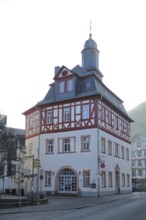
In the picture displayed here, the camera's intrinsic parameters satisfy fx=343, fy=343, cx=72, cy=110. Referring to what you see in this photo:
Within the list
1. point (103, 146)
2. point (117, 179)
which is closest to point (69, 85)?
point (103, 146)

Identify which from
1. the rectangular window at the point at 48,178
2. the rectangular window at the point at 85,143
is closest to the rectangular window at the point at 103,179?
the rectangular window at the point at 85,143

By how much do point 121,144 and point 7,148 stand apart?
70.0 ft

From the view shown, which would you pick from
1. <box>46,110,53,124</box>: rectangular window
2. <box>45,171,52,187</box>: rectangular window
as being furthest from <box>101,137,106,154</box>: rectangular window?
<box>46,110,53,124</box>: rectangular window

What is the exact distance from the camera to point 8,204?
2170 centimetres

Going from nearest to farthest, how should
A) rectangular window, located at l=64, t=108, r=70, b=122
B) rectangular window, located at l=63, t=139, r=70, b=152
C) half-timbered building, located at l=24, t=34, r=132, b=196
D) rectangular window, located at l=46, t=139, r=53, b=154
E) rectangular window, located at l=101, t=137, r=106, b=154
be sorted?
half-timbered building, located at l=24, t=34, r=132, b=196 < rectangular window, located at l=101, t=137, r=106, b=154 < rectangular window, located at l=63, t=139, r=70, b=152 < rectangular window, located at l=64, t=108, r=70, b=122 < rectangular window, located at l=46, t=139, r=53, b=154

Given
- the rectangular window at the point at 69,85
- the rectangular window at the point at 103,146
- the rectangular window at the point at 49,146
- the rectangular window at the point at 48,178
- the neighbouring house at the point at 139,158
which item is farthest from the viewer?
the neighbouring house at the point at 139,158

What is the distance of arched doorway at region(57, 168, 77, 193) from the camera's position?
130ft

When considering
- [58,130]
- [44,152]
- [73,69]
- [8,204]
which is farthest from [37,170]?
[8,204]

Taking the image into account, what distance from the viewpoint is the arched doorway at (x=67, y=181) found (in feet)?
130

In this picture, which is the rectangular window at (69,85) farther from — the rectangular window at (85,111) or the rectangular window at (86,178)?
the rectangular window at (86,178)

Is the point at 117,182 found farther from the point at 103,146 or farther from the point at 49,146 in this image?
the point at 49,146

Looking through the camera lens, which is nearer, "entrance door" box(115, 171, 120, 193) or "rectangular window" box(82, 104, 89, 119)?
"rectangular window" box(82, 104, 89, 119)

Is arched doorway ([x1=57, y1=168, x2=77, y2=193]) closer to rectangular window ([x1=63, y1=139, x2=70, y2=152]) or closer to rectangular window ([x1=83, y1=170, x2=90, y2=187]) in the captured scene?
rectangular window ([x1=83, y1=170, x2=90, y2=187])

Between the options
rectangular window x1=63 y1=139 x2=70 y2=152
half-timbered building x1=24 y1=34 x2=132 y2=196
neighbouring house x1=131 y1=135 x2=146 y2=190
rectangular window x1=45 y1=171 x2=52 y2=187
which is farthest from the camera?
neighbouring house x1=131 y1=135 x2=146 y2=190
